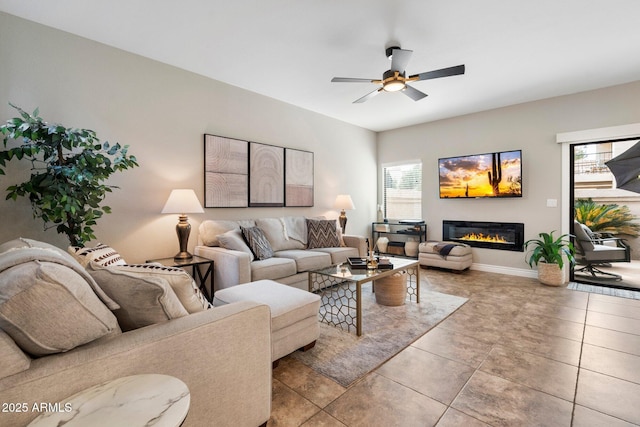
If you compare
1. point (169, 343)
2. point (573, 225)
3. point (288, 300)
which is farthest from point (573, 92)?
point (169, 343)

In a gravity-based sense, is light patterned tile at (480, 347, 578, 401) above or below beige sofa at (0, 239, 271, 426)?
below

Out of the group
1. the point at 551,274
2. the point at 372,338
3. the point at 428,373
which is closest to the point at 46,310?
the point at 428,373

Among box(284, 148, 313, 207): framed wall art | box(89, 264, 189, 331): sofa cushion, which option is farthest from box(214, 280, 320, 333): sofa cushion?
box(284, 148, 313, 207): framed wall art

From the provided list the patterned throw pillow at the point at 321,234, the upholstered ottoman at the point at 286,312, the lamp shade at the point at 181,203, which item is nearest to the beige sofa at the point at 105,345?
the upholstered ottoman at the point at 286,312

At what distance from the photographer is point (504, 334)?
2.53m

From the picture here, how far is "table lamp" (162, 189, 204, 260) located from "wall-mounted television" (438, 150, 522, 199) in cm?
413

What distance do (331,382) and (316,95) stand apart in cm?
359

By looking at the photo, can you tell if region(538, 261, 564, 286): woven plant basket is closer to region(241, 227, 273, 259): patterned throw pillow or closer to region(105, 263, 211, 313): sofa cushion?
region(241, 227, 273, 259): patterned throw pillow

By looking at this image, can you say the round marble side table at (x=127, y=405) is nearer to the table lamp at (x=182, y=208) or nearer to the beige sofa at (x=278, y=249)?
the beige sofa at (x=278, y=249)

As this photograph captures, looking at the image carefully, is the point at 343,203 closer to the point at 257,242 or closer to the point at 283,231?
the point at 283,231

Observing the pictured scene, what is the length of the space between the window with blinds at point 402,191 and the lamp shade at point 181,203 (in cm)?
418

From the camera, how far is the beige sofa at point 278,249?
3.03m

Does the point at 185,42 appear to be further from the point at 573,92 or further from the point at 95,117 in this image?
the point at 573,92

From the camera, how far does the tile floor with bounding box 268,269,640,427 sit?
157cm
